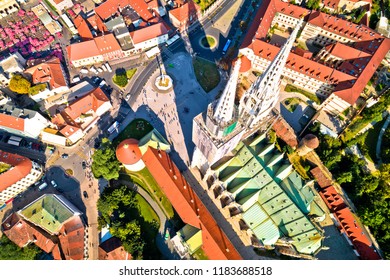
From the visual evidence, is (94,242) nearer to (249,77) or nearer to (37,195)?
(37,195)

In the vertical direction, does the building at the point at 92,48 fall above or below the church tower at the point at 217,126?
above

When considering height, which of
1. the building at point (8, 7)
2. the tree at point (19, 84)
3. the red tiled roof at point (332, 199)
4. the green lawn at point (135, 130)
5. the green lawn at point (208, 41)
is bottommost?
the red tiled roof at point (332, 199)

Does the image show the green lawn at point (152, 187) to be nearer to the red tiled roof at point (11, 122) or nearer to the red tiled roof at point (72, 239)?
the red tiled roof at point (72, 239)

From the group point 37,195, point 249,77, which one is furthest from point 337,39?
point 37,195

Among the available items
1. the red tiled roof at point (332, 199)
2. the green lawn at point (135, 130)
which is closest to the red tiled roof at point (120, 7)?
the green lawn at point (135, 130)

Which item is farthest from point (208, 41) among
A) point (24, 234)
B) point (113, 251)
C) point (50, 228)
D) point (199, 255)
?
point (24, 234)

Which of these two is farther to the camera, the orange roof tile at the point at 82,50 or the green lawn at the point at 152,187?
the orange roof tile at the point at 82,50
